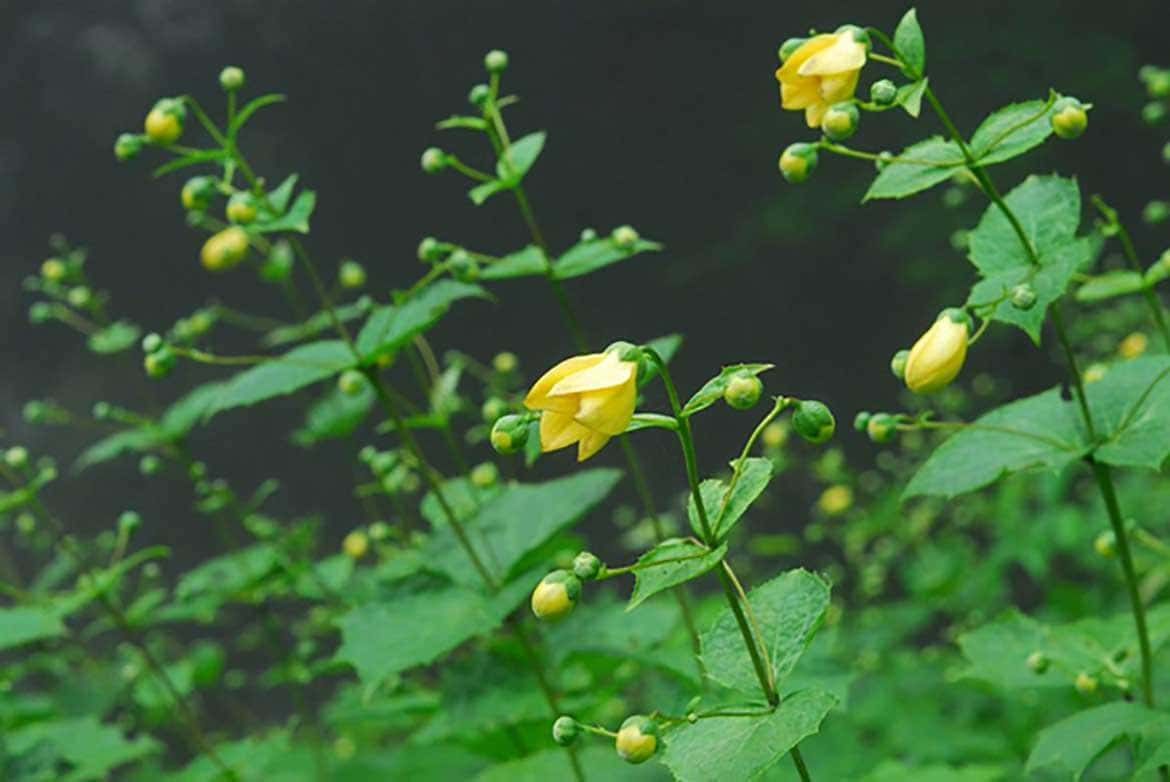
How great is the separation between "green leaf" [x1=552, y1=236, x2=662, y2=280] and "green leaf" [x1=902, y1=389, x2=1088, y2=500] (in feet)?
1.68

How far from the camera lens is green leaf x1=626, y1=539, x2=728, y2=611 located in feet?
3.35

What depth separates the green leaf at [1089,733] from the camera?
1.33 m

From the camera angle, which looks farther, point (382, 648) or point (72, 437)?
point (72, 437)

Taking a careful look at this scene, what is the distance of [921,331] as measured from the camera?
4.08 m

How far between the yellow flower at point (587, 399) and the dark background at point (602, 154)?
296 centimetres

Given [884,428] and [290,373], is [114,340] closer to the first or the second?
[290,373]

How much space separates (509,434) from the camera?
106cm

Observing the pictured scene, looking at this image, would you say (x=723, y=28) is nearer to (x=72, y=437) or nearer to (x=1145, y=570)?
(x=1145, y=570)

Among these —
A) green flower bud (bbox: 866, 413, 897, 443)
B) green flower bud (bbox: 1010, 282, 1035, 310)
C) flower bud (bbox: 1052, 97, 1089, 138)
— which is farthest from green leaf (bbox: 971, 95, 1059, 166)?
green flower bud (bbox: 866, 413, 897, 443)

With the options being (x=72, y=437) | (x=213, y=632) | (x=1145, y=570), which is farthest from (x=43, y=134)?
(x=1145, y=570)

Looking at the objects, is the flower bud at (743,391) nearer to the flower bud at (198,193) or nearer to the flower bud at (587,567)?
the flower bud at (587,567)

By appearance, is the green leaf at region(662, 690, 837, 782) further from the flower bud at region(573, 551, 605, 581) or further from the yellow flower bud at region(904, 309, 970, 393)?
the yellow flower bud at region(904, 309, 970, 393)

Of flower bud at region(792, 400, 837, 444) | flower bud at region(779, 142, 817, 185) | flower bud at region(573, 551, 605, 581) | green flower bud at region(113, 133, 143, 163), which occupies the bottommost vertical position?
flower bud at region(573, 551, 605, 581)

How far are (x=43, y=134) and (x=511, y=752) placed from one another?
3.03 m
